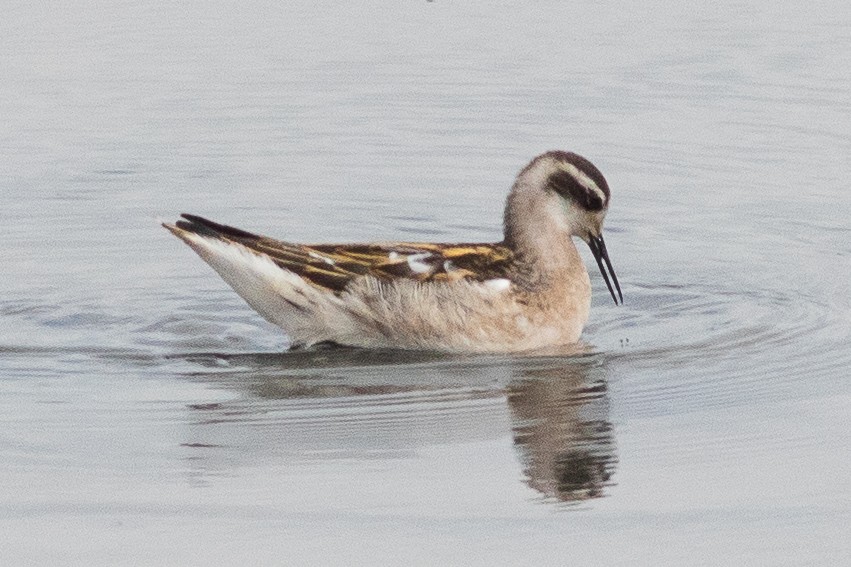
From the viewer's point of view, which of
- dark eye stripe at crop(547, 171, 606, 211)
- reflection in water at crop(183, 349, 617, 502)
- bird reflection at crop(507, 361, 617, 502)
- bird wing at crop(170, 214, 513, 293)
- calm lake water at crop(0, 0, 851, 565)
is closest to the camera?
calm lake water at crop(0, 0, 851, 565)

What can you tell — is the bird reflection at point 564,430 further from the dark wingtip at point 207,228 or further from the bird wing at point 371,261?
the dark wingtip at point 207,228

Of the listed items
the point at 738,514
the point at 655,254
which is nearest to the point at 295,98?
the point at 655,254

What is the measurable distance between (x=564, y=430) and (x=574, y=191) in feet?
9.02

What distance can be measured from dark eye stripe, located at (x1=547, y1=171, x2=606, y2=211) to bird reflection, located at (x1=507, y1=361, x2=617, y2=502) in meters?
1.21

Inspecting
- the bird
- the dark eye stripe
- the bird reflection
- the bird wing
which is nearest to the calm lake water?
the bird reflection

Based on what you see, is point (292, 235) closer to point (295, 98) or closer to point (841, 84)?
point (295, 98)

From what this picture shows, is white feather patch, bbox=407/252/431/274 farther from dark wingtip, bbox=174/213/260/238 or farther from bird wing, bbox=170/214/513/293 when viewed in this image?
dark wingtip, bbox=174/213/260/238

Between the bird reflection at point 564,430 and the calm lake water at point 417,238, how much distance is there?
0.02m

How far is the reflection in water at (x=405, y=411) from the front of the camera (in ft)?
28.3

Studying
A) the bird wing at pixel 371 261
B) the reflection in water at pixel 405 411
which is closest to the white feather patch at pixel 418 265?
the bird wing at pixel 371 261

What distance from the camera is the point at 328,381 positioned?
33.8ft

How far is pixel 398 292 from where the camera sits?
37.0 feet

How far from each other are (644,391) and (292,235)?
4032mm

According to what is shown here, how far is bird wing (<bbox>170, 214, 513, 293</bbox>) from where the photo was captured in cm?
1130
